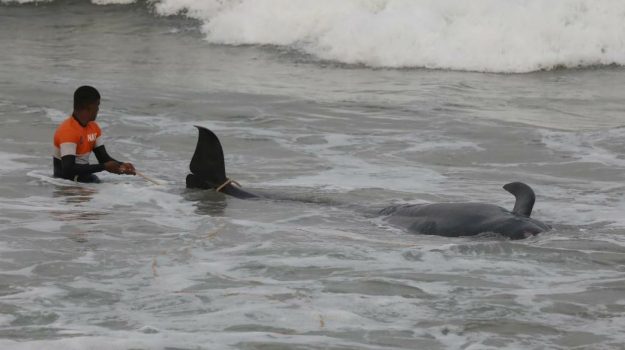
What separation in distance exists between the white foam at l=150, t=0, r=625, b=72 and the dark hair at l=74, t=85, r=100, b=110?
28.8ft

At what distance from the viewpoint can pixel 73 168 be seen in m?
9.43

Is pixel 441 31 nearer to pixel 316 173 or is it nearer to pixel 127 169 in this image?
pixel 316 173

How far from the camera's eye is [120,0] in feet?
74.2

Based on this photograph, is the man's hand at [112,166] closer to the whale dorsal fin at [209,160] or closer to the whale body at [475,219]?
the whale dorsal fin at [209,160]

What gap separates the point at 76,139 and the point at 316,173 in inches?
89.9

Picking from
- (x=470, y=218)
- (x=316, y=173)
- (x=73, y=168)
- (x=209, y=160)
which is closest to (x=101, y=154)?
(x=73, y=168)

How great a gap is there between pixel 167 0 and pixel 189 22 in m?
1.02

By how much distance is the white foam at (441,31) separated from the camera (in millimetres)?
17641

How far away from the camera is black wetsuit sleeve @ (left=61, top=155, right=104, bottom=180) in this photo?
9.40 metres

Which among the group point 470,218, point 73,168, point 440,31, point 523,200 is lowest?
point 73,168

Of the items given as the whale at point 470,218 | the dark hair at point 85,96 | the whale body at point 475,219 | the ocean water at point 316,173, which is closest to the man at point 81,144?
the dark hair at point 85,96

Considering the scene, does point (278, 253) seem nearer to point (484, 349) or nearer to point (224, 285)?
point (224, 285)

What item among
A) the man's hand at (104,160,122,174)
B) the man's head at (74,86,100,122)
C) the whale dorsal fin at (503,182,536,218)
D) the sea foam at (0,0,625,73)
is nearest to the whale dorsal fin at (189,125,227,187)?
the man's hand at (104,160,122,174)

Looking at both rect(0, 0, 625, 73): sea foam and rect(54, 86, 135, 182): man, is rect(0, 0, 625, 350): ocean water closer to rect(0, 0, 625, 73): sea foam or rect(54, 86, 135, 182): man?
rect(0, 0, 625, 73): sea foam
